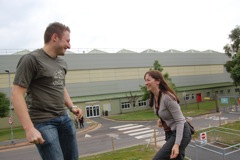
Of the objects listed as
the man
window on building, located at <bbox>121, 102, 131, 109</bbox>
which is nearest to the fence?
the man

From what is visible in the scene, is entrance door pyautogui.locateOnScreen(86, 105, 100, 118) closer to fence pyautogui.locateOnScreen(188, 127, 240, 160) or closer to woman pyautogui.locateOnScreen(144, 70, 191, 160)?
fence pyautogui.locateOnScreen(188, 127, 240, 160)

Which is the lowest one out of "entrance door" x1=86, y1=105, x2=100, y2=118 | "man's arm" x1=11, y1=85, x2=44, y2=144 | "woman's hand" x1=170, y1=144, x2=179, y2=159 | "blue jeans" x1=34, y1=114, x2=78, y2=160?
"entrance door" x1=86, y1=105, x2=100, y2=118

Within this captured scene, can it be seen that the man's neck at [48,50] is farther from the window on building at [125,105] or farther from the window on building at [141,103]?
the window on building at [141,103]

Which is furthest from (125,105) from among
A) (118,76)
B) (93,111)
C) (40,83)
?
(40,83)

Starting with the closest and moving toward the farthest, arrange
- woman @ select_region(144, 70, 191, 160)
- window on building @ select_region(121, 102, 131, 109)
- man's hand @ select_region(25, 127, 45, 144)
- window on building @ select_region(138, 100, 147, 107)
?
man's hand @ select_region(25, 127, 45, 144)
woman @ select_region(144, 70, 191, 160)
window on building @ select_region(121, 102, 131, 109)
window on building @ select_region(138, 100, 147, 107)

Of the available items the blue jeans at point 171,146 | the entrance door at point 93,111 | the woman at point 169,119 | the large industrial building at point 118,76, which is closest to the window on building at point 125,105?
the large industrial building at point 118,76

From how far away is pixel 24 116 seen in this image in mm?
2111

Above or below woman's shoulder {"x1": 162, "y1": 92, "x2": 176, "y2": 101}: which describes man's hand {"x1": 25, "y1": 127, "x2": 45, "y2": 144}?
below

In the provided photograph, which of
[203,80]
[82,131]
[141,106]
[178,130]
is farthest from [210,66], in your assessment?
[178,130]

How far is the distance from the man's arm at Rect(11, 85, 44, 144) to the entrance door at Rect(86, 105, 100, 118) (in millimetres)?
37118

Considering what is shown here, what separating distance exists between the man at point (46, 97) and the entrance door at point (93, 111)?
3666 centimetres

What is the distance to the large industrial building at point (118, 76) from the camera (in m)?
38.7

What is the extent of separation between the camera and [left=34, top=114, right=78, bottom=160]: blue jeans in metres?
2.31

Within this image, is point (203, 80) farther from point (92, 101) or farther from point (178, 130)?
point (178, 130)
